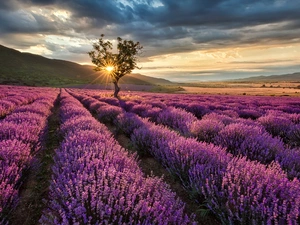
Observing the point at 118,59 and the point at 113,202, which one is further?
the point at 118,59

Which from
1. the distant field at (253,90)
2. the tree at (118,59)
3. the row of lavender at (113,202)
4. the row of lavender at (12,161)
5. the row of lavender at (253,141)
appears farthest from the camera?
the distant field at (253,90)

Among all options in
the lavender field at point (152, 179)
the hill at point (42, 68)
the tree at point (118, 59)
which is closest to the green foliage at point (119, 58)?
the tree at point (118, 59)

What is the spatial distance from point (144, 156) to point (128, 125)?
2172mm

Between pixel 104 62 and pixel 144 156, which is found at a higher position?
pixel 104 62

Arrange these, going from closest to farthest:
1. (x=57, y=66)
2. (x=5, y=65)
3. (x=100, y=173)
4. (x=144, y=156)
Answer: (x=100, y=173), (x=144, y=156), (x=5, y=65), (x=57, y=66)

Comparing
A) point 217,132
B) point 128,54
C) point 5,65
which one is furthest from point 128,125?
point 5,65

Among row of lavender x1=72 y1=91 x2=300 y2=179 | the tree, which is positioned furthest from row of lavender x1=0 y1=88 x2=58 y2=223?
the tree

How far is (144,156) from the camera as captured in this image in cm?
514

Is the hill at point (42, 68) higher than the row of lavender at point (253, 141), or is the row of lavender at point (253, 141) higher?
the hill at point (42, 68)

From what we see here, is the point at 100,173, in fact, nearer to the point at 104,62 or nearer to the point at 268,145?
the point at 268,145

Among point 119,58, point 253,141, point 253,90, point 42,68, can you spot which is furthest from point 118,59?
point 42,68

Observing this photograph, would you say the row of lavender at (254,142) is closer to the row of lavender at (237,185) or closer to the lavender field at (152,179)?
the lavender field at (152,179)

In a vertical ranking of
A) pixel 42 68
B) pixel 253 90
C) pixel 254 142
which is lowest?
pixel 253 90

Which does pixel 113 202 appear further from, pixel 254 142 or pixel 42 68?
pixel 42 68
